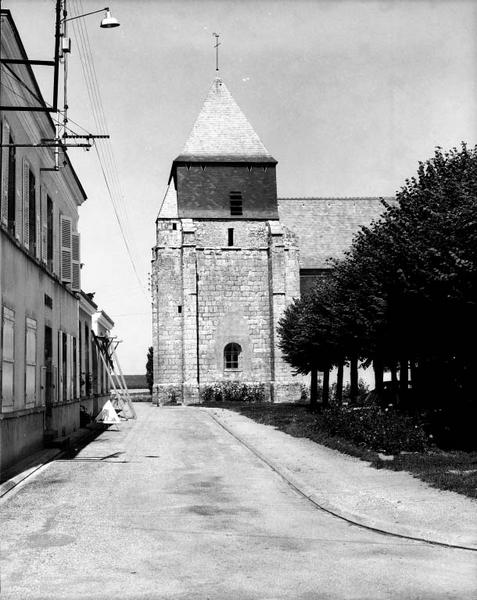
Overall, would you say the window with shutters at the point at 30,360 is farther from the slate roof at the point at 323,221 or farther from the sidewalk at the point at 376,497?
the slate roof at the point at 323,221

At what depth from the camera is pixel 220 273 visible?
50219 mm

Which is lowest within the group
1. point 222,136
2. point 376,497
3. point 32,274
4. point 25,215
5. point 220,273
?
point 376,497

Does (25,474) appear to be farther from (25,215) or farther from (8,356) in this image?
(25,215)

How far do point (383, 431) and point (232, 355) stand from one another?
111 ft

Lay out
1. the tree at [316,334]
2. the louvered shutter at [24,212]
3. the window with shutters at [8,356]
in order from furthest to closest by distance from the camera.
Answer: the tree at [316,334] < the louvered shutter at [24,212] < the window with shutters at [8,356]

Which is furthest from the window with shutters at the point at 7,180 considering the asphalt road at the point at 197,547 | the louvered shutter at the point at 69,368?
the louvered shutter at the point at 69,368

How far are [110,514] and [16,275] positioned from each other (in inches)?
255

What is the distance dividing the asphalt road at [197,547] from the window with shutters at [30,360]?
2.45 metres

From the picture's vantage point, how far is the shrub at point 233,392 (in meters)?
48.1

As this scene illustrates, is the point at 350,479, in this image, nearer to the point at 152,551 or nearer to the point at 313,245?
the point at 152,551

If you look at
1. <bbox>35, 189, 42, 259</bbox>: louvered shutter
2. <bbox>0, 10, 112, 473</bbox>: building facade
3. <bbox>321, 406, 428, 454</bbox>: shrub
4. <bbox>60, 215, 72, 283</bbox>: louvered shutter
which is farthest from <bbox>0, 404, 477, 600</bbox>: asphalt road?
<bbox>60, 215, 72, 283</bbox>: louvered shutter

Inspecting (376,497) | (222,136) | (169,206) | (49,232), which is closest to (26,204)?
(49,232)

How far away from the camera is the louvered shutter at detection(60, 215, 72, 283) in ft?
70.1

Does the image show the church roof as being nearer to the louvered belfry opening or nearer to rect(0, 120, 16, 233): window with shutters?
the louvered belfry opening
